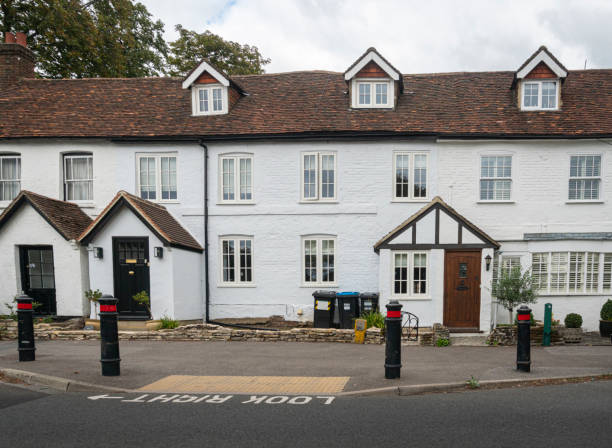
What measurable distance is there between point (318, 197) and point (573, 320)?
8.72 metres

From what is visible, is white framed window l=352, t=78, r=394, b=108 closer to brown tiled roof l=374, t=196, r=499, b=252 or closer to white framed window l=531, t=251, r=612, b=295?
brown tiled roof l=374, t=196, r=499, b=252

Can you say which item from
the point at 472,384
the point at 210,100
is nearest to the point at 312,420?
the point at 472,384

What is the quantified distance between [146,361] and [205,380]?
226 centimetres

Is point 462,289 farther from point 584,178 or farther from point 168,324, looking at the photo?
point 168,324

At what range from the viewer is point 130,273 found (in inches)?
578

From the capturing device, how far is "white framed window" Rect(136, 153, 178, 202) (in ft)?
53.9

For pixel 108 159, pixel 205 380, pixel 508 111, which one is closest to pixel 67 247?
pixel 108 159

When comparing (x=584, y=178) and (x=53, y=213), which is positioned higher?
(x=584, y=178)

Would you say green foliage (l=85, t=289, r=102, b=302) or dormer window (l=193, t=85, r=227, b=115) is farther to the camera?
dormer window (l=193, t=85, r=227, b=115)

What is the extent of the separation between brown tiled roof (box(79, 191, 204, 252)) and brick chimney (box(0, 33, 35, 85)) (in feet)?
26.6

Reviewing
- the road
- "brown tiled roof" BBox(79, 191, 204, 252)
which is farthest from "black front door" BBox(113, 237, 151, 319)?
the road

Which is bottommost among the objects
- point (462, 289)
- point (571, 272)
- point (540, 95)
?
point (462, 289)

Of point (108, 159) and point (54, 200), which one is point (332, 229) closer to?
point (108, 159)

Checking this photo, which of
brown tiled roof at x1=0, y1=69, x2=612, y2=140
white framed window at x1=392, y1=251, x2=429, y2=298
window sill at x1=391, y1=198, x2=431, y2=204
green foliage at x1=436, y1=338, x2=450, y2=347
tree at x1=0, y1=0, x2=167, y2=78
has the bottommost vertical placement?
green foliage at x1=436, y1=338, x2=450, y2=347
